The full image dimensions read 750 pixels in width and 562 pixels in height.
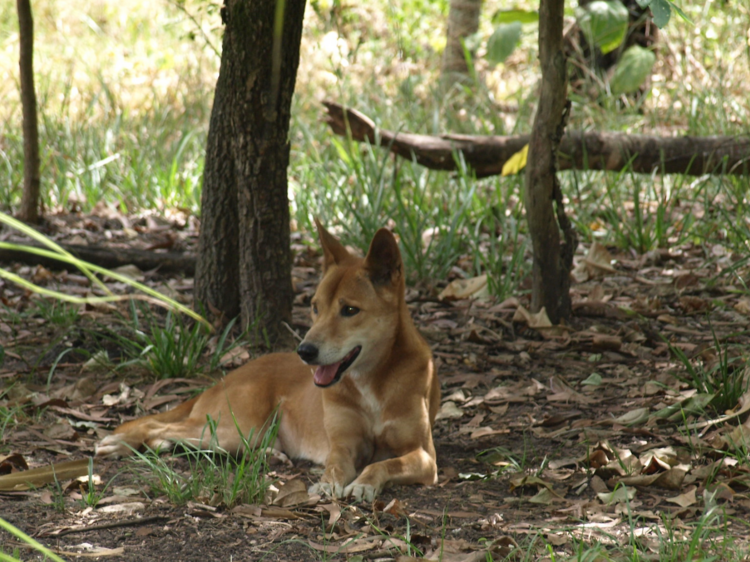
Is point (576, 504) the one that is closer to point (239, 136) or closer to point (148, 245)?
point (239, 136)

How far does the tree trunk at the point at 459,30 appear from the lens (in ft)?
35.8

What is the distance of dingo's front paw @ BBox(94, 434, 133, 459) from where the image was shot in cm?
374

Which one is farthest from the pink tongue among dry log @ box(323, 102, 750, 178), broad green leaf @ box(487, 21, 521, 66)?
broad green leaf @ box(487, 21, 521, 66)

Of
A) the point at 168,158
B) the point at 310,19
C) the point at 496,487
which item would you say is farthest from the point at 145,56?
the point at 496,487

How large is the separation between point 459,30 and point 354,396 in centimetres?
848

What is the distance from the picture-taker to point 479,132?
28.1ft

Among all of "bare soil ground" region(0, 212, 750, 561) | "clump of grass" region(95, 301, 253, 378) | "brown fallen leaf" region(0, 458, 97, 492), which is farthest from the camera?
"clump of grass" region(95, 301, 253, 378)

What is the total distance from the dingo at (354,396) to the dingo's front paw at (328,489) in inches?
0.5

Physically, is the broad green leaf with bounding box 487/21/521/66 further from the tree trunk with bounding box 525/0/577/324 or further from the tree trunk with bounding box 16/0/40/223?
the tree trunk with bounding box 16/0/40/223

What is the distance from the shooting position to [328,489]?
329cm

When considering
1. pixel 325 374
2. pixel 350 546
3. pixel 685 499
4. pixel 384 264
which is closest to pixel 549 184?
pixel 384 264

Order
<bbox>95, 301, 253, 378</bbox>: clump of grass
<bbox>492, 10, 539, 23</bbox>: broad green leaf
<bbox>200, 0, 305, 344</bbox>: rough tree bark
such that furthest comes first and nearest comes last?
<bbox>492, 10, 539, 23</bbox>: broad green leaf, <bbox>95, 301, 253, 378</bbox>: clump of grass, <bbox>200, 0, 305, 344</bbox>: rough tree bark

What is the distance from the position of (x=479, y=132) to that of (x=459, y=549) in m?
6.45

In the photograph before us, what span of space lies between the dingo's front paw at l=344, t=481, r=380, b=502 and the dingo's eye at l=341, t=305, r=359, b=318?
795mm
